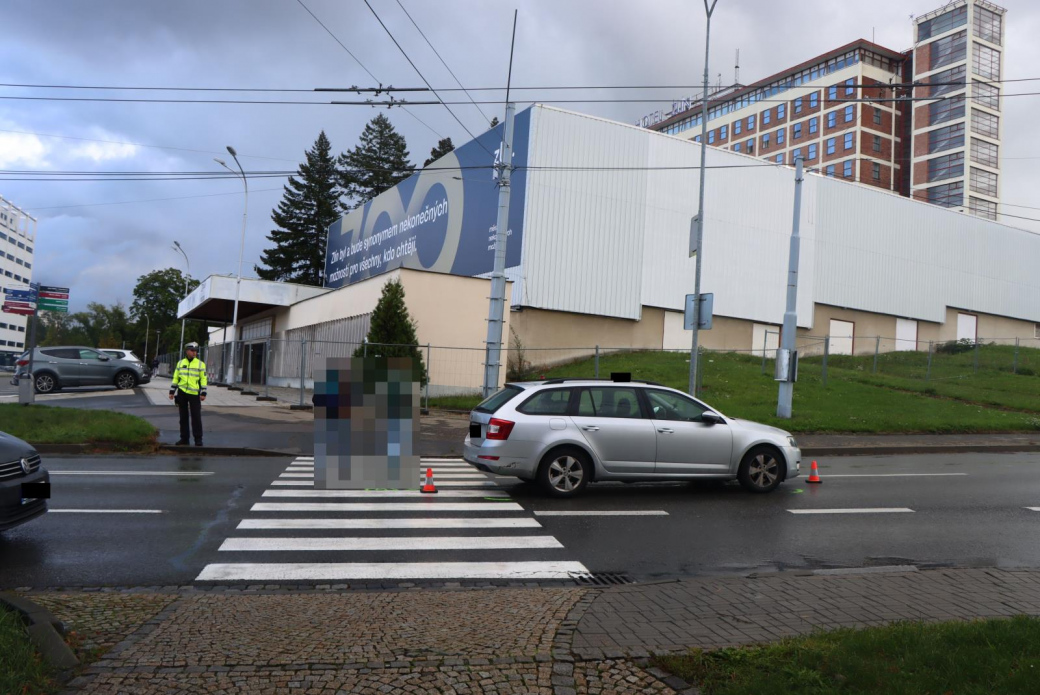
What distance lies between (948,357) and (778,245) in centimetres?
1003

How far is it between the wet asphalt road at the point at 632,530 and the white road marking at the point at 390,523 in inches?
9.1

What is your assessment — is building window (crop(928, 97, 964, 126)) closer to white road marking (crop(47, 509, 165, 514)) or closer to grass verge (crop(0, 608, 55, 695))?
white road marking (crop(47, 509, 165, 514))

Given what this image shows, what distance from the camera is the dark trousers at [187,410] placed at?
1458cm

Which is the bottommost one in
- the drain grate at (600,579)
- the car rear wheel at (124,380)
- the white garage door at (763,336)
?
the drain grate at (600,579)

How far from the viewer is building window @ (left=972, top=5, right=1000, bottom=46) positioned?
72750 millimetres

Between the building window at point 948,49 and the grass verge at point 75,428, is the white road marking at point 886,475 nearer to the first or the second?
the grass verge at point 75,428

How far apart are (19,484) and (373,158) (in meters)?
70.6

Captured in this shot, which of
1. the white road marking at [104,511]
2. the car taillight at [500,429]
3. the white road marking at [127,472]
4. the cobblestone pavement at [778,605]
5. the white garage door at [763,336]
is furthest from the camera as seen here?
the white garage door at [763,336]

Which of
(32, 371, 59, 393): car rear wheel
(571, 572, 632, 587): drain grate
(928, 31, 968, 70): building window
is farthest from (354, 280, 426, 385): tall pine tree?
(928, 31, 968, 70): building window

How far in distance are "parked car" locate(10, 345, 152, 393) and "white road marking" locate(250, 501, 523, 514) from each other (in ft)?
69.1

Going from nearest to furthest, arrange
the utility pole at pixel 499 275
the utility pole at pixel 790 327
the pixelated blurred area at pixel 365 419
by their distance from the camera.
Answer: the pixelated blurred area at pixel 365 419
the utility pole at pixel 499 275
the utility pole at pixel 790 327

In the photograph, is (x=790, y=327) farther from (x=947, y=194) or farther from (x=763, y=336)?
(x=947, y=194)

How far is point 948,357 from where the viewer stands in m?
34.1

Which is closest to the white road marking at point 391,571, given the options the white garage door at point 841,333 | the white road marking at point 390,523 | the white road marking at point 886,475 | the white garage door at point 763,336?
the white road marking at point 390,523
